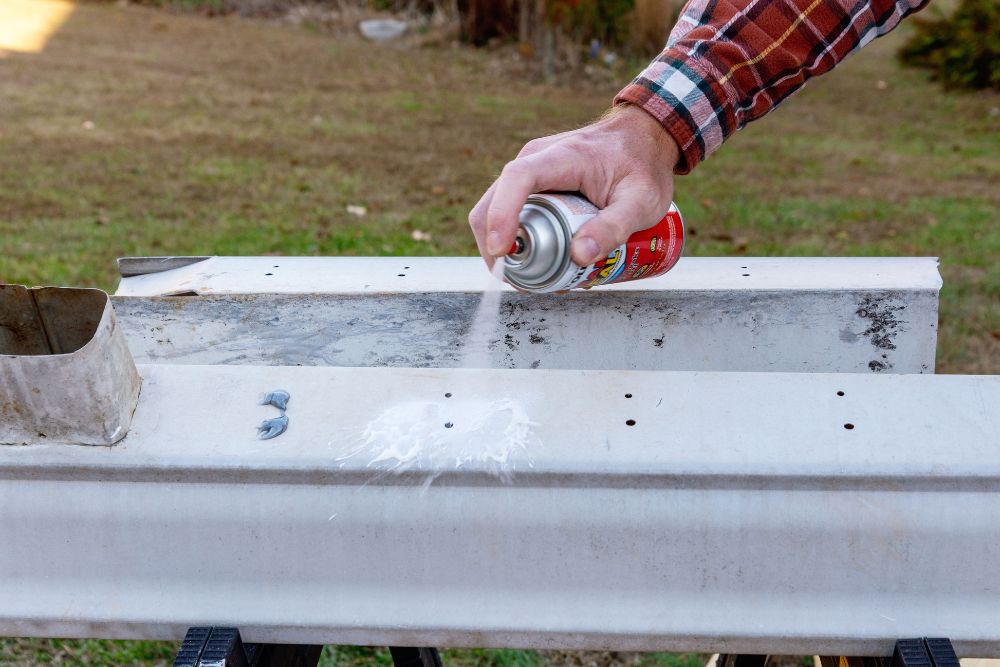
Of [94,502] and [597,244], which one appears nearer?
[94,502]

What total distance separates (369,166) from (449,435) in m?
5.15

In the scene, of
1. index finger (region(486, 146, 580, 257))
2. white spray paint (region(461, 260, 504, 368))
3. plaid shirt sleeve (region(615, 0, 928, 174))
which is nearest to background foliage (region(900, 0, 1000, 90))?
plaid shirt sleeve (region(615, 0, 928, 174))

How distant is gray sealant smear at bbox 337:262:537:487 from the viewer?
4.26ft

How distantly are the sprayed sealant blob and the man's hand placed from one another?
0.27 m

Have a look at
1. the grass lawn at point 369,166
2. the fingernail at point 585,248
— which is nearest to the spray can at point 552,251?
the fingernail at point 585,248

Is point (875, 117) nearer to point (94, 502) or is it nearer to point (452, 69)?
point (452, 69)

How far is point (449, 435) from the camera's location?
4.41 feet

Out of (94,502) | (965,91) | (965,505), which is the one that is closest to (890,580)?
(965,505)

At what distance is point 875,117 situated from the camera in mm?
8758

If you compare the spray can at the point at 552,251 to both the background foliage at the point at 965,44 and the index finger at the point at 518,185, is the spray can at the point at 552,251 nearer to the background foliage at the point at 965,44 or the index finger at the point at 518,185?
the index finger at the point at 518,185

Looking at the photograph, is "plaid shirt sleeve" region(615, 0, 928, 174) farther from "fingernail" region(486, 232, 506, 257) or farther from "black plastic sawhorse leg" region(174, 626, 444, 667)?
"black plastic sawhorse leg" region(174, 626, 444, 667)

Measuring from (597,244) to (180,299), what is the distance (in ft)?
2.94

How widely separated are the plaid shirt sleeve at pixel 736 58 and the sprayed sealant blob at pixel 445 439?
2.28ft

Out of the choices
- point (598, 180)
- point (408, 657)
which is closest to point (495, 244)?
point (598, 180)
